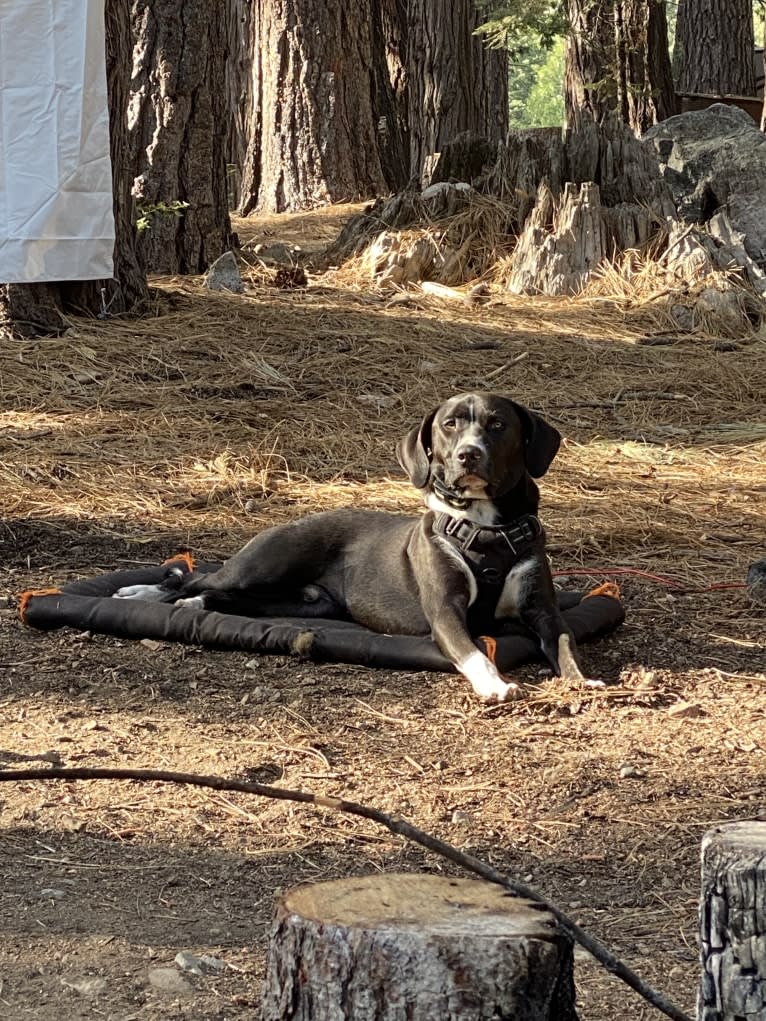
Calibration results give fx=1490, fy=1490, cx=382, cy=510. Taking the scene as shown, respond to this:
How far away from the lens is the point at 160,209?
32.0 ft

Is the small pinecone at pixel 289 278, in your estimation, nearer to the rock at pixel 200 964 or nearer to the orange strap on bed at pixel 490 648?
the orange strap on bed at pixel 490 648

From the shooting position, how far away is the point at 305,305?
31.5ft

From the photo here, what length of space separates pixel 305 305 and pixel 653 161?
8.66 ft

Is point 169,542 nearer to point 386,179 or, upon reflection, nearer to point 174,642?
point 174,642

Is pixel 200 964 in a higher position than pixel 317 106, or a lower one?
lower

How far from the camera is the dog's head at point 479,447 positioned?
4.64m

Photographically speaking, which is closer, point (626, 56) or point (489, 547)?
point (489, 547)

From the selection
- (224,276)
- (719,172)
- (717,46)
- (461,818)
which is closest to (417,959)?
(461,818)

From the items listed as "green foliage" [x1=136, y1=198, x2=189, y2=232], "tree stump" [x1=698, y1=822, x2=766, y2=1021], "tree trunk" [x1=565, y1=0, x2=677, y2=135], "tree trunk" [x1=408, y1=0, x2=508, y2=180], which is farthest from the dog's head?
"tree trunk" [x1=408, y1=0, x2=508, y2=180]

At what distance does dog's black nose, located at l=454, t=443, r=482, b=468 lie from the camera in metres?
4.60

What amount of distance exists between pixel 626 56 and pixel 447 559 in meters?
9.75

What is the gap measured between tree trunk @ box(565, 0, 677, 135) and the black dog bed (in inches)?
352

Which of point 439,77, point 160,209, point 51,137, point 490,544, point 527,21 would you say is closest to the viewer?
point 490,544

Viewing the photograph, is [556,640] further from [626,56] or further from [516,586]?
[626,56]
